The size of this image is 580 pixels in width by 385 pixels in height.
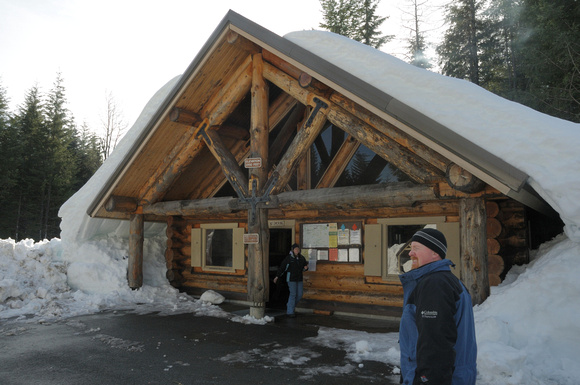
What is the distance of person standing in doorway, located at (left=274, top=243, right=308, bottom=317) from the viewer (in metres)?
9.78

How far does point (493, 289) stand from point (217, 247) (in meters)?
7.80

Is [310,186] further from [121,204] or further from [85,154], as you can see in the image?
[85,154]

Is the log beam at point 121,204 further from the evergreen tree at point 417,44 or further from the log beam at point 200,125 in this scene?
the evergreen tree at point 417,44

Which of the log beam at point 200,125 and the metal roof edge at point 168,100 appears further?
the log beam at point 200,125

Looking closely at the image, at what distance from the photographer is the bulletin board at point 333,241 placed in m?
9.93

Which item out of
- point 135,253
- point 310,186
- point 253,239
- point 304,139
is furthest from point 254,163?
point 135,253

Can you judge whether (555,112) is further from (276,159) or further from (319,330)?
(319,330)

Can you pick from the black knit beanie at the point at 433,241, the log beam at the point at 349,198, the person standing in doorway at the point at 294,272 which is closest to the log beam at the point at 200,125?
the log beam at the point at 349,198

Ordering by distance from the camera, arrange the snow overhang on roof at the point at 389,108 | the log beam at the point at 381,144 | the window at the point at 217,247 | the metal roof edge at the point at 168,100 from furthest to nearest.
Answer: the window at the point at 217,247
the metal roof edge at the point at 168,100
the log beam at the point at 381,144
the snow overhang on roof at the point at 389,108

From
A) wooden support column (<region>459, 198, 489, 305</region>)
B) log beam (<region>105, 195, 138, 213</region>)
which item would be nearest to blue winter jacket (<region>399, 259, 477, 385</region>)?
wooden support column (<region>459, 198, 489, 305</region>)

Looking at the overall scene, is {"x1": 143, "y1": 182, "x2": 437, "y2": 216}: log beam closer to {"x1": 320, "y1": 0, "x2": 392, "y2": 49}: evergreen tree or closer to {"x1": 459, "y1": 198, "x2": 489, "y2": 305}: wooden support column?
{"x1": 459, "y1": 198, "x2": 489, "y2": 305}: wooden support column

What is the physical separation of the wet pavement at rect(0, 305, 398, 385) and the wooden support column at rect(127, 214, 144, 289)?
9.21ft

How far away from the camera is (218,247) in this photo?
1252 centimetres

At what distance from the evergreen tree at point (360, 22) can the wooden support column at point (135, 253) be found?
22789 millimetres
